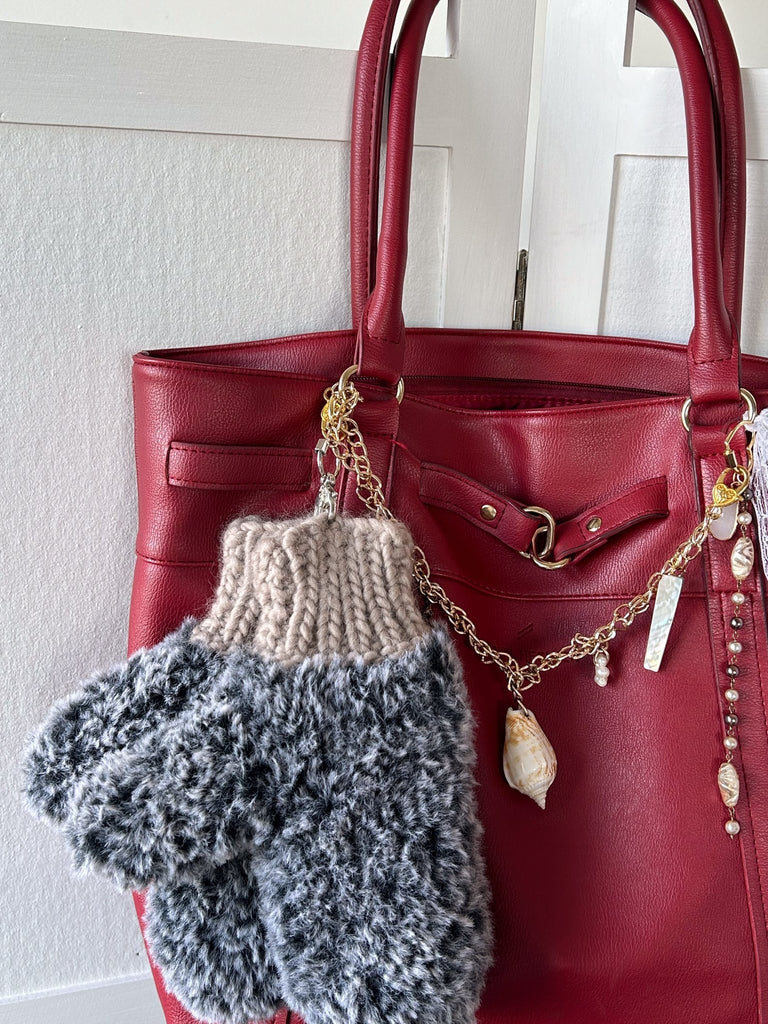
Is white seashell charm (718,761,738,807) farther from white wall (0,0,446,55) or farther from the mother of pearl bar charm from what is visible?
white wall (0,0,446,55)

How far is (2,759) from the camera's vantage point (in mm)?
614

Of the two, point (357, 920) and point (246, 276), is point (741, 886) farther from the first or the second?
point (246, 276)

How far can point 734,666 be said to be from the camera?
57 cm

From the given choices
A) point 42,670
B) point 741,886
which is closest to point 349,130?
point 42,670

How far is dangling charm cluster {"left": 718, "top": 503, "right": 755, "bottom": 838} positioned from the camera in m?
0.56

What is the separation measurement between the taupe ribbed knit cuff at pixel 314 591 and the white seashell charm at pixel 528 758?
12 centimetres

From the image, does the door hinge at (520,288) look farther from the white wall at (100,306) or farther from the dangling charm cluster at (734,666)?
the dangling charm cluster at (734,666)

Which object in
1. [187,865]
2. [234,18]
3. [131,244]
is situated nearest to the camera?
[187,865]

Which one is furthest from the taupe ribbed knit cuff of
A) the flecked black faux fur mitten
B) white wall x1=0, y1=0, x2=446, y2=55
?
white wall x1=0, y1=0, x2=446, y2=55

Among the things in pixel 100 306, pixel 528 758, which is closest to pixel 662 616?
pixel 528 758

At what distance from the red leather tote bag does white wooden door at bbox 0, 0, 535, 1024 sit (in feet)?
0.16

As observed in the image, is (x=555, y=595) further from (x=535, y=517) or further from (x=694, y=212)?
(x=694, y=212)

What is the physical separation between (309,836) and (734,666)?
34cm

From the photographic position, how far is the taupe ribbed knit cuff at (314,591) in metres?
0.48
